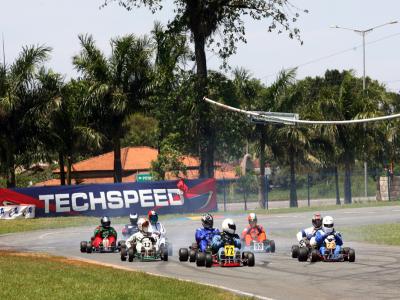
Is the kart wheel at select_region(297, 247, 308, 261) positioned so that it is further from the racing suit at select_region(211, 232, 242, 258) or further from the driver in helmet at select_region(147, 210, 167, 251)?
the driver in helmet at select_region(147, 210, 167, 251)

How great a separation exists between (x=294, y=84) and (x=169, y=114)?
8.81 meters

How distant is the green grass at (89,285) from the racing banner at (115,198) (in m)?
24.6

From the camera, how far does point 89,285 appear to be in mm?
15445

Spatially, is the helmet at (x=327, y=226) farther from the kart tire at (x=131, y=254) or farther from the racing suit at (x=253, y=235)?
the kart tire at (x=131, y=254)

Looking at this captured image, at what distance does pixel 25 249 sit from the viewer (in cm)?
2752

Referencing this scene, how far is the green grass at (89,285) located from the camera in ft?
46.2

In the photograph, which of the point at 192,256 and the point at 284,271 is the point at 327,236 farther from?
the point at 192,256

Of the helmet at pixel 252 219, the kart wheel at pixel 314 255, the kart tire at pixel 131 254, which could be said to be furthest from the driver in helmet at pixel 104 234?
the kart wheel at pixel 314 255

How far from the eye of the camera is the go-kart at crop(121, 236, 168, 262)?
21.7 meters


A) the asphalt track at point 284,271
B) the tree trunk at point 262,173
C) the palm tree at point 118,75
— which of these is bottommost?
the asphalt track at point 284,271

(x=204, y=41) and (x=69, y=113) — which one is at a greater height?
(x=204, y=41)

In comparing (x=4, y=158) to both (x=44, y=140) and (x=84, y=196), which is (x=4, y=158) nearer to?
(x=44, y=140)

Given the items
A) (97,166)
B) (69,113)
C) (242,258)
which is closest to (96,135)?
(69,113)

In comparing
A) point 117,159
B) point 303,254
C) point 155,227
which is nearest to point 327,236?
point 303,254
